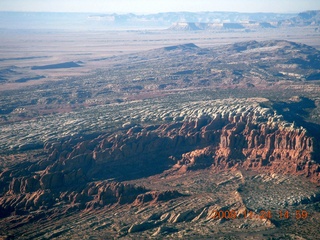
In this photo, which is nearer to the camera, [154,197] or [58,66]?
[154,197]

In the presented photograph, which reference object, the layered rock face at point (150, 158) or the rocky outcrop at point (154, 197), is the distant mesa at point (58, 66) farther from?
the rocky outcrop at point (154, 197)

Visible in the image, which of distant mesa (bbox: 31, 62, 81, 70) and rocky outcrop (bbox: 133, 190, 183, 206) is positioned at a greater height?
rocky outcrop (bbox: 133, 190, 183, 206)

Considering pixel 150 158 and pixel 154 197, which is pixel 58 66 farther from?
pixel 154 197

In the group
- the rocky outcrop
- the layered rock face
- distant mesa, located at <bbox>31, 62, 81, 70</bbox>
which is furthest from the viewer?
distant mesa, located at <bbox>31, 62, 81, 70</bbox>
